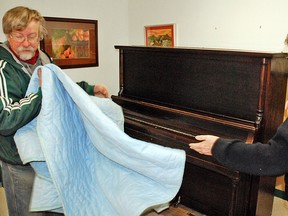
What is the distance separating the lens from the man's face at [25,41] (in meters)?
1.36

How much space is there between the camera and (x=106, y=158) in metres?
1.27

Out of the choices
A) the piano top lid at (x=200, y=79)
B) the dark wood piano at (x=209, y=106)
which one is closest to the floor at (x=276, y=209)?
the dark wood piano at (x=209, y=106)

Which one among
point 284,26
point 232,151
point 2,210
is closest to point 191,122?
point 232,151

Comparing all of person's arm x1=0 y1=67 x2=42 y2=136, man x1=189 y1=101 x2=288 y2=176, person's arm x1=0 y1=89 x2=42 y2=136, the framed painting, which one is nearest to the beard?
person's arm x1=0 y1=67 x2=42 y2=136

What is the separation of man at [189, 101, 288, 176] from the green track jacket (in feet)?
2.53

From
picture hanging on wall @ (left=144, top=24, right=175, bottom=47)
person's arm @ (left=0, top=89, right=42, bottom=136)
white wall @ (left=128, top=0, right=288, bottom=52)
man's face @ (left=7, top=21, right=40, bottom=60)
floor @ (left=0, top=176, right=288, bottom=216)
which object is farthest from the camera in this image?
picture hanging on wall @ (left=144, top=24, right=175, bottom=47)

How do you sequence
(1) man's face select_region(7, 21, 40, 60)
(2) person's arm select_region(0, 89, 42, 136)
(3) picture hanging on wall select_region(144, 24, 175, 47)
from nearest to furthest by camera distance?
(2) person's arm select_region(0, 89, 42, 136), (1) man's face select_region(7, 21, 40, 60), (3) picture hanging on wall select_region(144, 24, 175, 47)

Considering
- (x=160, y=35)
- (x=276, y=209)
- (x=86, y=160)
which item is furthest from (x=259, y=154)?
(x=160, y=35)

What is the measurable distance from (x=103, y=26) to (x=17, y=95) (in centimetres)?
211

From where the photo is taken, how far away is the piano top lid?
1765 millimetres

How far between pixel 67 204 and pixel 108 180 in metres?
0.19

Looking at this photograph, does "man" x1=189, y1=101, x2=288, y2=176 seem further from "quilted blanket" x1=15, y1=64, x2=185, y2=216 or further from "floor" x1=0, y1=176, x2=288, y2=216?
"floor" x1=0, y1=176, x2=288, y2=216

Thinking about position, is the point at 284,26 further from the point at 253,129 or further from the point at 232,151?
the point at 232,151

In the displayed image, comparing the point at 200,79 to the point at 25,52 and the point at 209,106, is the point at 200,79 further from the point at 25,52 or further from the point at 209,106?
the point at 25,52
